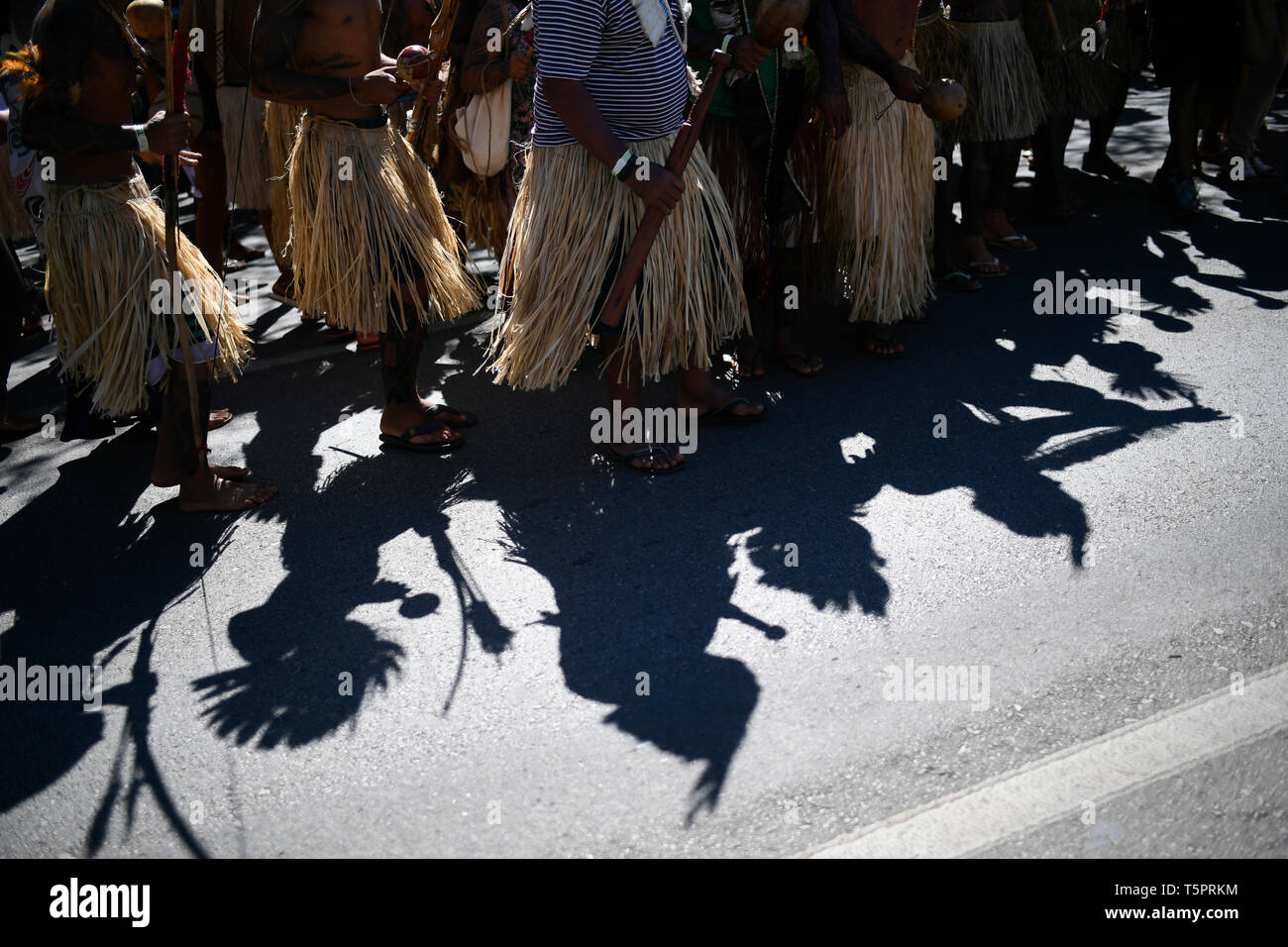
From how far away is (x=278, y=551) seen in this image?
3.58 metres

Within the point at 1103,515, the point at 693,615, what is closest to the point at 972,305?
the point at 1103,515

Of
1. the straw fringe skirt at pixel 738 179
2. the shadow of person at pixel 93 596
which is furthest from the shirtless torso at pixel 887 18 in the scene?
the shadow of person at pixel 93 596

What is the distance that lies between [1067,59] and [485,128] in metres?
3.60

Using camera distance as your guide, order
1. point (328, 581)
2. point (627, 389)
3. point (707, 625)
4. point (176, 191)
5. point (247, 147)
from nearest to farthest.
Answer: point (707, 625)
point (328, 581)
point (176, 191)
point (627, 389)
point (247, 147)

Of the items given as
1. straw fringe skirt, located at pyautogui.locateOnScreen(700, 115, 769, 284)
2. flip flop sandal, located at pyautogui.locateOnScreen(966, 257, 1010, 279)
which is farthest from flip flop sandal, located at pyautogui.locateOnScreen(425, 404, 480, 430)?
flip flop sandal, located at pyautogui.locateOnScreen(966, 257, 1010, 279)

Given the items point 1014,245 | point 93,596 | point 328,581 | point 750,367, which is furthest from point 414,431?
point 1014,245

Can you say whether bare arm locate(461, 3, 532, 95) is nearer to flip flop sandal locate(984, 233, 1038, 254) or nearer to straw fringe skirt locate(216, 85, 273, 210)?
straw fringe skirt locate(216, 85, 273, 210)

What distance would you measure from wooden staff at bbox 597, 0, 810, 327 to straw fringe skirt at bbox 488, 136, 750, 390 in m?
0.08

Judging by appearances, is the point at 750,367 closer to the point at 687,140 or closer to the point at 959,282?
the point at 687,140

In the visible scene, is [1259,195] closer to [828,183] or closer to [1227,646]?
[828,183]

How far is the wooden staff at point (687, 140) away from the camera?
138 inches

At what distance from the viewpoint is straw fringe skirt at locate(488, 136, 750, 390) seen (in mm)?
3723

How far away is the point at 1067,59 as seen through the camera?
645 cm

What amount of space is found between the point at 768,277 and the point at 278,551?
224cm
